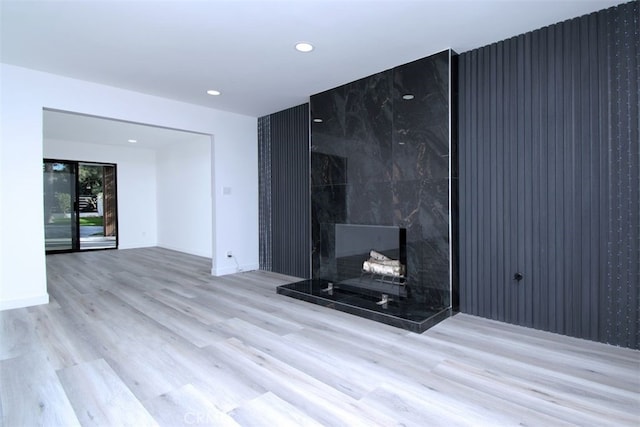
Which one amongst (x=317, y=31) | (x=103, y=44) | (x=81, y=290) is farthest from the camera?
(x=81, y=290)

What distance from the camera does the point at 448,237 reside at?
307cm

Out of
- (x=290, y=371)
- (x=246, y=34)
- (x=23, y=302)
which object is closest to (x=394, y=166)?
(x=246, y=34)

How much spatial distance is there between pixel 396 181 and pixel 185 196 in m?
5.86

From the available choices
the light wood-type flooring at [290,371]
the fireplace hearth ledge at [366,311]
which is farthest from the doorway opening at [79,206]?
the fireplace hearth ledge at [366,311]

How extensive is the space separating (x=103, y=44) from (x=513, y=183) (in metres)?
3.94

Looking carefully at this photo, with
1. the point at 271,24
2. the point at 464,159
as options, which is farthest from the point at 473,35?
the point at 271,24

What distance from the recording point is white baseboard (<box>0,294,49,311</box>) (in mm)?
3316

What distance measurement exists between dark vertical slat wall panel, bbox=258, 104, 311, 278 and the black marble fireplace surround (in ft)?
1.67

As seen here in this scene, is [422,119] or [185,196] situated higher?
Answer: [422,119]

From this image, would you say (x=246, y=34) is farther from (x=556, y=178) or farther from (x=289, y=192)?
(x=556, y=178)

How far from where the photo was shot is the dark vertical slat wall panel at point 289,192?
15.5 ft

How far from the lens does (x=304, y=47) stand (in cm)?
299

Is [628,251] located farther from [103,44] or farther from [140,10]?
[103,44]

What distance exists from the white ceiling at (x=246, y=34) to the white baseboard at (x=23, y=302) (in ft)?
8.22
